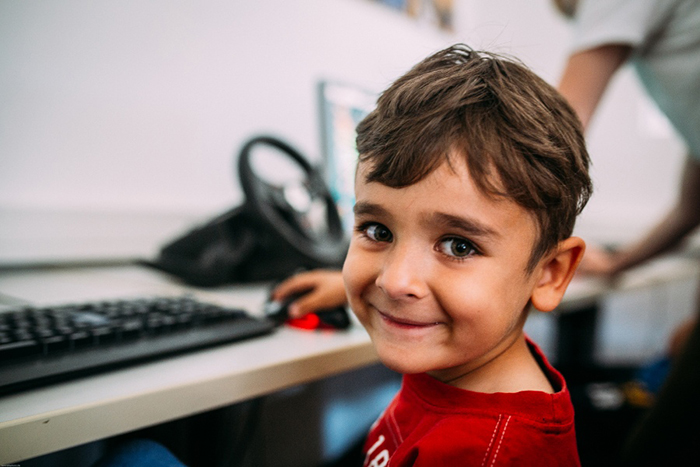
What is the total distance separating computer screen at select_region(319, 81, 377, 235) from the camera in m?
1.37

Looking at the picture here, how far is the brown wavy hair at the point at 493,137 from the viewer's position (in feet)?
1.51

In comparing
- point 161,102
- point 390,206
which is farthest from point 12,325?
point 161,102

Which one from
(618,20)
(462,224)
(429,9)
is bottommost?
(462,224)

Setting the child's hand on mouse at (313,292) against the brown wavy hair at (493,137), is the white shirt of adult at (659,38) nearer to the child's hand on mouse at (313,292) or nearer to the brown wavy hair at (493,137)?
the brown wavy hair at (493,137)

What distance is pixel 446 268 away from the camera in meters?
0.47

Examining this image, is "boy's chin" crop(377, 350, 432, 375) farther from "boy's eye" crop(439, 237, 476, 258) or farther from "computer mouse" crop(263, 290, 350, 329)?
"computer mouse" crop(263, 290, 350, 329)

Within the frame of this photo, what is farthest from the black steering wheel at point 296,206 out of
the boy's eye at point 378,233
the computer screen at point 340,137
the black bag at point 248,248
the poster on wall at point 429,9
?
the poster on wall at point 429,9

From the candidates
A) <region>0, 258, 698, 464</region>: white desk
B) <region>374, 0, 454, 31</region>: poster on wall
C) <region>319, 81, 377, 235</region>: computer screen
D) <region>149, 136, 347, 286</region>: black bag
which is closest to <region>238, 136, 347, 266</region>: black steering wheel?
<region>149, 136, 347, 286</region>: black bag

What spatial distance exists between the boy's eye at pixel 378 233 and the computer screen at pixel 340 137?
80cm

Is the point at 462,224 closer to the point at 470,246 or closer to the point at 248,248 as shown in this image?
the point at 470,246

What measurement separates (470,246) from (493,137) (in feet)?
0.35

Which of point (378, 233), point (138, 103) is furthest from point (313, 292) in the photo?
point (138, 103)

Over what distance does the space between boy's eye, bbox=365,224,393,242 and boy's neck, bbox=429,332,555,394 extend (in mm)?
173

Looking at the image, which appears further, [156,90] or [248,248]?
[156,90]
